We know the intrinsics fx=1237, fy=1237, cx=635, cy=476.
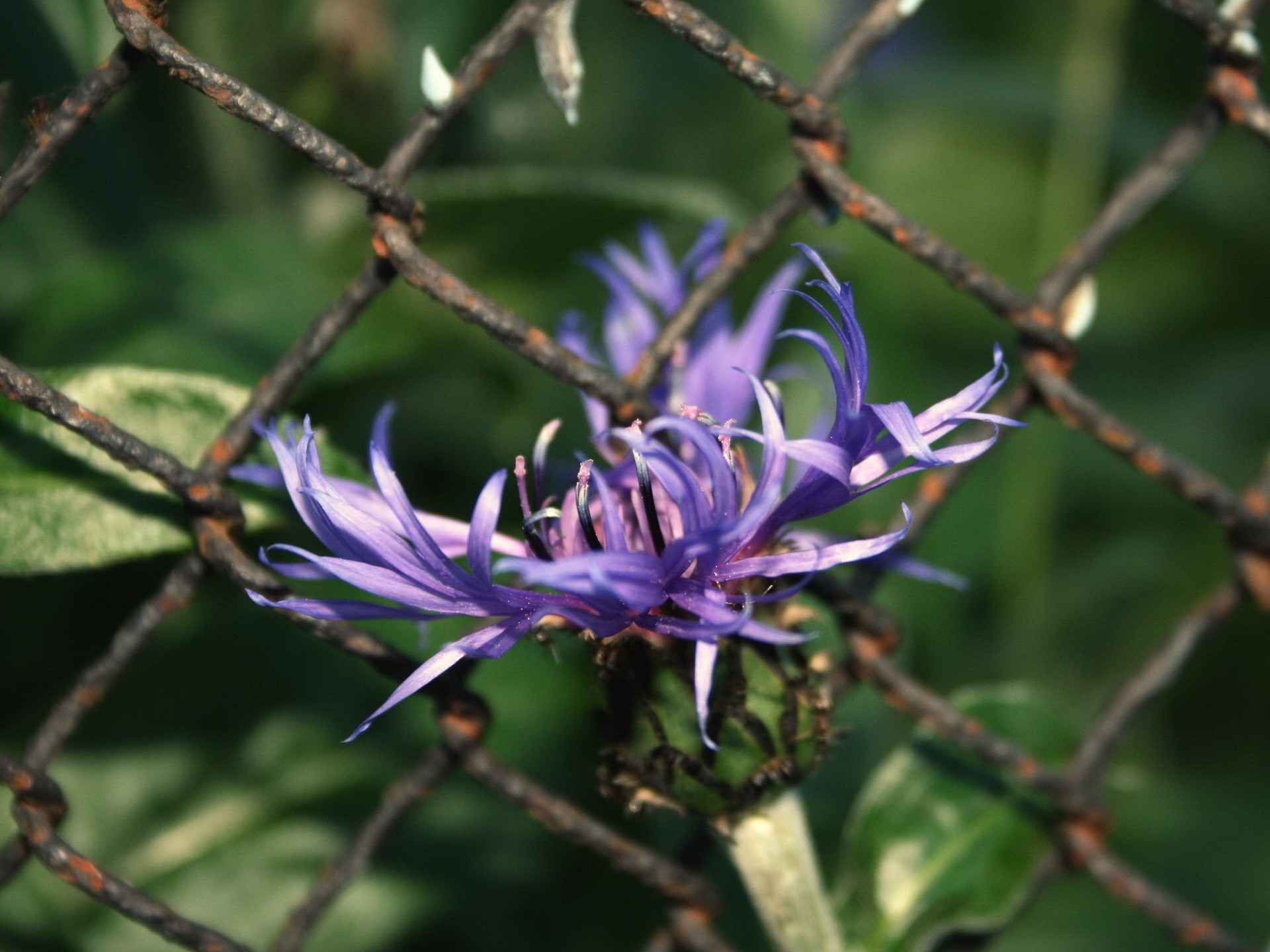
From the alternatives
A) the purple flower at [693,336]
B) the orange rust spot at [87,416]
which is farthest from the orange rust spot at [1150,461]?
the orange rust spot at [87,416]

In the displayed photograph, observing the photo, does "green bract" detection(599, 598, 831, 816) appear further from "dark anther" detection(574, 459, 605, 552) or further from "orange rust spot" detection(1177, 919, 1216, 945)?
"orange rust spot" detection(1177, 919, 1216, 945)

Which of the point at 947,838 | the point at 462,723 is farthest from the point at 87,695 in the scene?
the point at 947,838

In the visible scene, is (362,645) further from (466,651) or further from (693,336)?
(693,336)

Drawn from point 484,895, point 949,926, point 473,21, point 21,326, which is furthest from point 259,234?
point 949,926

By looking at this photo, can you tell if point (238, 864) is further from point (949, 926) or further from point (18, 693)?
point (949, 926)

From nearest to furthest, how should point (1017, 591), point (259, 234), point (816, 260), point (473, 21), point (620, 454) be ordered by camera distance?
point (816, 260) < point (620, 454) < point (259, 234) < point (473, 21) < point (1017, 591)

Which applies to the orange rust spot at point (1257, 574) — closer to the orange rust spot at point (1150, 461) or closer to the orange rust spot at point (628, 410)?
the orange rust spot at point (1150, 461)

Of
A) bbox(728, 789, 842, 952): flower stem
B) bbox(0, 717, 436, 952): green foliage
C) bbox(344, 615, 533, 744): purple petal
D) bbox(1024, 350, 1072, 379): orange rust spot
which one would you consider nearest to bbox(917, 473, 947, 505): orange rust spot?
bbox(1024, 350, 1072, 379): orange rust spot
